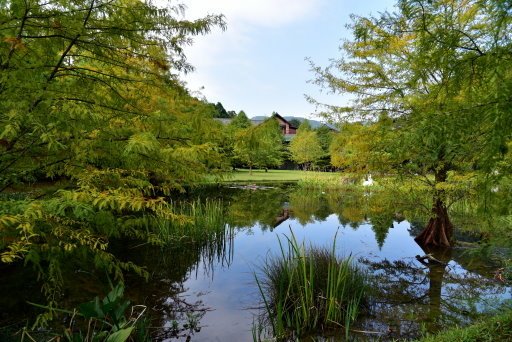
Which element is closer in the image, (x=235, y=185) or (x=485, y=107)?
(x=485, y=107)

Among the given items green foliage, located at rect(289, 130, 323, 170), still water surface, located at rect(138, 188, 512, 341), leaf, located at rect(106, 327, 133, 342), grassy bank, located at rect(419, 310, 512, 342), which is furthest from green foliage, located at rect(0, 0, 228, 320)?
green foliage, located at rect(289, 130, 323, 170)

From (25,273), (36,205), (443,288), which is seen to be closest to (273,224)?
(443,288)

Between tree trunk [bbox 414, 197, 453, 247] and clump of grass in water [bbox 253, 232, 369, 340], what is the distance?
15.0ft

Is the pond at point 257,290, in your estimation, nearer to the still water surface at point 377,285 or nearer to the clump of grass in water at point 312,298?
the still water surface at point 377,285

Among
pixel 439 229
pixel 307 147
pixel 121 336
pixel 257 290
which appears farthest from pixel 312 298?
pixel 307 147

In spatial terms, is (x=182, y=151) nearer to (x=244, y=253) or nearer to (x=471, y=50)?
(x=471, y=50)

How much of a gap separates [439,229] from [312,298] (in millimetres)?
6099

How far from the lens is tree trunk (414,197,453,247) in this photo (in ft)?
29.2

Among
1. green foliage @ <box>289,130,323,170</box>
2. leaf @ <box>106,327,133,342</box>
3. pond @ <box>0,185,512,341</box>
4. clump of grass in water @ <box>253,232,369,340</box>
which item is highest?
green foliage @ <box>289,130,323,170</box>

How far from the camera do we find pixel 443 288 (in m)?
6.41

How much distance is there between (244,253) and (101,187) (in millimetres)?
5935

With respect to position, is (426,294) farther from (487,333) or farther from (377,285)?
(487,333)

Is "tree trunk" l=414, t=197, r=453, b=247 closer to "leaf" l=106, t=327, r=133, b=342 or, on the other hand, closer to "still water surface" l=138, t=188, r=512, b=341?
"still water surface" l=138, t=188, r=512, b=341

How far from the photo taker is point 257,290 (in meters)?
6.29
